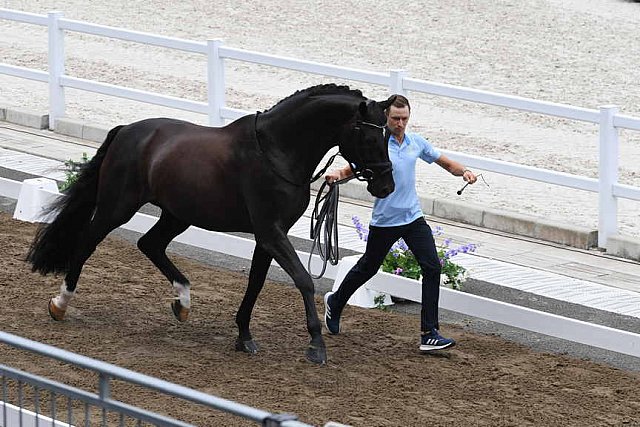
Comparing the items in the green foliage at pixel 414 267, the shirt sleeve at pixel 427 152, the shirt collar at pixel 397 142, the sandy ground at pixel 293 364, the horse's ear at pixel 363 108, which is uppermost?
the horse's ear at pixel 363 108

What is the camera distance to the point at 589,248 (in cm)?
1224

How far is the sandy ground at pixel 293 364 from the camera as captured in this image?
7836 millimetres

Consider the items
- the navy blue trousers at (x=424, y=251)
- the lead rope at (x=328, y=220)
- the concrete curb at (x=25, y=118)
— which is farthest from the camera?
the concrete curb at (x=25, y=118)

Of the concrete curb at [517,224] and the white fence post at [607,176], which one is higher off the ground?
the white fence post at [607,176]

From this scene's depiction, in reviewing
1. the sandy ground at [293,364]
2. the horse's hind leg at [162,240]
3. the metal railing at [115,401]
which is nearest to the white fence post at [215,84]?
the sandy ground at [293,364]

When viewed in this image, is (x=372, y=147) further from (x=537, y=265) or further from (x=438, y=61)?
(x=438, y=61)

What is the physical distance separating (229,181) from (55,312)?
157 cm

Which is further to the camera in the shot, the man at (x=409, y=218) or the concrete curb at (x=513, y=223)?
the concrete curb at (x=513, y=223)

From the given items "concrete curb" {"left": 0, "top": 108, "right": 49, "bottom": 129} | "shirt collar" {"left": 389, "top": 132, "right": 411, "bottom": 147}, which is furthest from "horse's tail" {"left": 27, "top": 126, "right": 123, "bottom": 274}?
"concrete curb" {"left": 0, "top": 108, "right": 49, "bottom": 129}

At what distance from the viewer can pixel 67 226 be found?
9641mm

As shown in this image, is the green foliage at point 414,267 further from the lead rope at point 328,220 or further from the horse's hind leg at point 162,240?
the horse's hind leg at point 162,240

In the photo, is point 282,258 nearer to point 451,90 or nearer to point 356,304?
point 356,304

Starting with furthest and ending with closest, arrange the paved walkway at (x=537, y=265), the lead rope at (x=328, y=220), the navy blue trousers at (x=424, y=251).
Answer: the paved walkway at (x=537, y=265) → the lead rope at (x=328, y=220) → the navy blue trousers at (x=424, y=251)

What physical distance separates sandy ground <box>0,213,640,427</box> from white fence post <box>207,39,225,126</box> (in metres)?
4.65
